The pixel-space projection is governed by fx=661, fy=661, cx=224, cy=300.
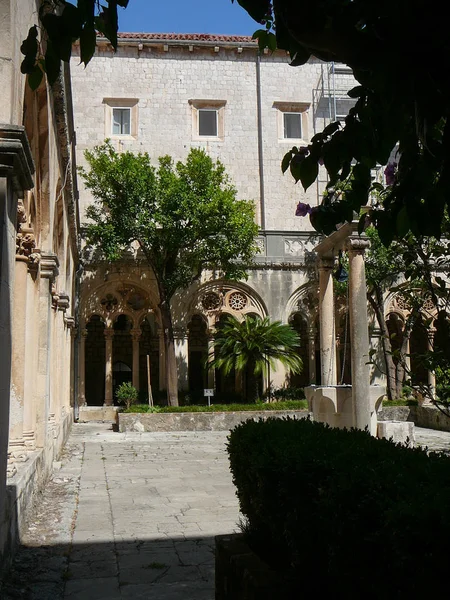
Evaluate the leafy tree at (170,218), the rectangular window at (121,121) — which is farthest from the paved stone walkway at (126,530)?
the rectangular window at (121,121)

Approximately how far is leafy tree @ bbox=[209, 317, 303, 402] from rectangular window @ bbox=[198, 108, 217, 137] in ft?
25.8

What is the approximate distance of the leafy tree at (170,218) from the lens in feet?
61.7

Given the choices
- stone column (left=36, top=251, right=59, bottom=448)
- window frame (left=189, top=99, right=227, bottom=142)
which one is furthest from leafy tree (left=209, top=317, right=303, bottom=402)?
stone column (left=36, top=251, right=59, bottom=448)

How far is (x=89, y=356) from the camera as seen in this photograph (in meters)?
26.6

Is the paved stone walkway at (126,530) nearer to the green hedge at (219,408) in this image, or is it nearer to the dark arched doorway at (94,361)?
the green hedge at (219,408)

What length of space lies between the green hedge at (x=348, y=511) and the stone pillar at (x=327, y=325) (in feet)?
24.6

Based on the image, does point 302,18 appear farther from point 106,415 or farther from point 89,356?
point 89,356

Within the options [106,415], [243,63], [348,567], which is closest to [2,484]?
[348,567]

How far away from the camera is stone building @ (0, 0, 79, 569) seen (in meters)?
4.20

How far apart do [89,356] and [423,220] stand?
25201 mm

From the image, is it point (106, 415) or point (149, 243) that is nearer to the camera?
point (149, 243)

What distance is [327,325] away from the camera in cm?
1216

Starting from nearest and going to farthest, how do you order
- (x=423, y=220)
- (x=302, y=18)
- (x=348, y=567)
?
(x=302, y=18) < (x=423, y=220) < (x=348, y=567)

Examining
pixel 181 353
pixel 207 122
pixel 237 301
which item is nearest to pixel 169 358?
pixel 181 353
